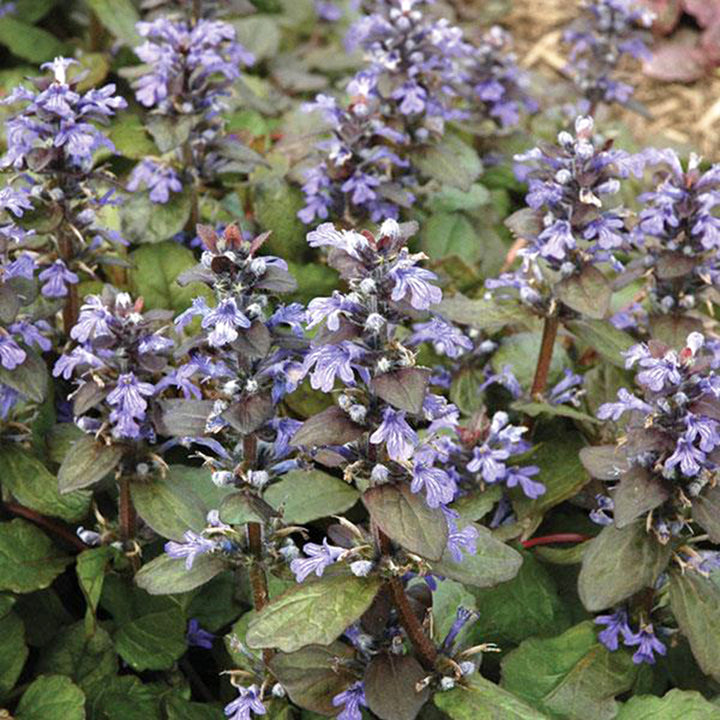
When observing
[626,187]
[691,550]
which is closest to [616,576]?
[691,550]

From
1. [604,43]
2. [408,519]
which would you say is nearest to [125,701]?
[408,519]

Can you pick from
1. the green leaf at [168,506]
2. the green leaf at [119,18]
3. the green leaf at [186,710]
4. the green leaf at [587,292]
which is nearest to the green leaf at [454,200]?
the green leaf at [587,292]

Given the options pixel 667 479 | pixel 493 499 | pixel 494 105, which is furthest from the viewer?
pixel 494 105

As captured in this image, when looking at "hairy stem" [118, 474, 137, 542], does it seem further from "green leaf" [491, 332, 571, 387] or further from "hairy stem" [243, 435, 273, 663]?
"green leaf" [491, 332, 571, 387]

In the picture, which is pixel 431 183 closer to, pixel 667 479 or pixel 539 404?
pixel 539 404

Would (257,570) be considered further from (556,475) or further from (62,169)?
(62,169)

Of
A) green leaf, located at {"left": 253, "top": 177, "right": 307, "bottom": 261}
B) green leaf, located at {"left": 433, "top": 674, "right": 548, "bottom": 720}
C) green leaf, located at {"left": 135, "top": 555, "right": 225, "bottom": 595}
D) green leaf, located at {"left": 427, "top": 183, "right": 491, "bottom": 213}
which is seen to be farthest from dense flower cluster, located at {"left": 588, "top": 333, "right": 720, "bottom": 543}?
green leaf, located at {"left": 427, "top": 183, "right": 491, "bottom": 213}

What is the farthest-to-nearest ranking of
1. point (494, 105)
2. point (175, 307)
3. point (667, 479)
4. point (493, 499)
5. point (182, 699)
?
point (494, 105), point (175, 307), point (493, 499), point (182, 699), point (667, 479)

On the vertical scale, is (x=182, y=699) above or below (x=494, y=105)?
below
